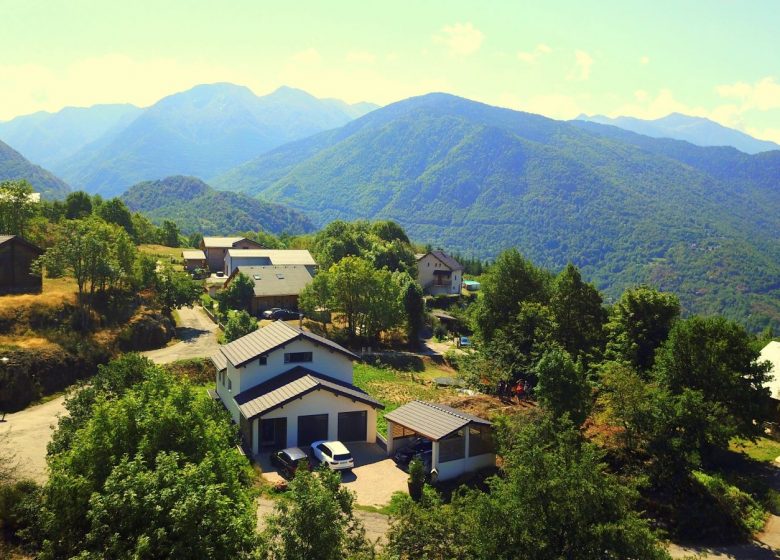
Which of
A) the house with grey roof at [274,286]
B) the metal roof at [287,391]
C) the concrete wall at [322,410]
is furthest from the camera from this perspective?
the house with grey roof at [274,286]

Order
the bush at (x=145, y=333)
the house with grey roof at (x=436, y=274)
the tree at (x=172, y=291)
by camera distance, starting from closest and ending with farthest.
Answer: the bush at (x=145, y=333) → the tree at (x=172, y=291) → the house with grey roof at (x=436, y=274)

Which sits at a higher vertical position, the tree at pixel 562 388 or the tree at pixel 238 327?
the tree at pixel 562 388

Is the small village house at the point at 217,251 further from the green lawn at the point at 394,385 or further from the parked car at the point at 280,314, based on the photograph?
the green lawn at the point at 394,385

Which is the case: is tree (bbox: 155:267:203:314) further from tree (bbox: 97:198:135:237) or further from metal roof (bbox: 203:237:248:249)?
tree (bbox: 97:198:135:237)

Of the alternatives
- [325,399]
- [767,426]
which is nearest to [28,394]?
[325,399]

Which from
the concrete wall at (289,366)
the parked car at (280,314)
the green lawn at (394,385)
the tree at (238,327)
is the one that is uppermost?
the concrete wall at (289,366)

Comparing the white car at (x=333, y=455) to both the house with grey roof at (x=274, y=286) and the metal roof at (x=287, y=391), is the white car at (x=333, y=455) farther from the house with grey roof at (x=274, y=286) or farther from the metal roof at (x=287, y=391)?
the house with grey roof at (x=274, y=286)

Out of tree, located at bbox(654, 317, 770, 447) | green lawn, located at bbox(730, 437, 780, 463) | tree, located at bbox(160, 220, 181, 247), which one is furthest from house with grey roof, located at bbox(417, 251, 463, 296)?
tree, located at bbox(654, 317, 770, 447)

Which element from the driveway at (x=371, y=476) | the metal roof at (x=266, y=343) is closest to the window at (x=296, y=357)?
the metal roof at (x=266, y=343)

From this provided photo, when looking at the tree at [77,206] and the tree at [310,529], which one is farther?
the tree at [77,206]
